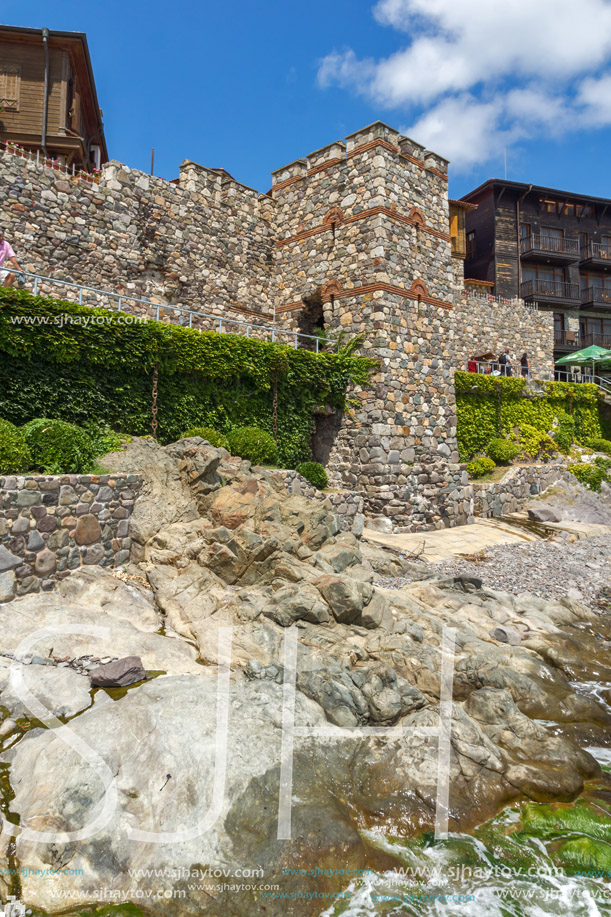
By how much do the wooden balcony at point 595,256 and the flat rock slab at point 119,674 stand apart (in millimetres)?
43319

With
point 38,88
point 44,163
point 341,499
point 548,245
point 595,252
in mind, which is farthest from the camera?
point 595,252

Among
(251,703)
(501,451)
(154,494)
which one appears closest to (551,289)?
(501,451)

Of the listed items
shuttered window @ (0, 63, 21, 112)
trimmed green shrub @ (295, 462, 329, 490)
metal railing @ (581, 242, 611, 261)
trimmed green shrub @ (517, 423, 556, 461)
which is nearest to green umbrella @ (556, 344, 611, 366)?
trimmed green shrub @ (517, 423, 556, 461)

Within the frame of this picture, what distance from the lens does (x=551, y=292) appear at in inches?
1468

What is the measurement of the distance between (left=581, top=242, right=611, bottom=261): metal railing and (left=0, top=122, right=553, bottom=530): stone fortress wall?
2716 cm

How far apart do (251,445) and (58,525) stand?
5.44 m

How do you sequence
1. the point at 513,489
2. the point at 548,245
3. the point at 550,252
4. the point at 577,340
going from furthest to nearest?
1. the point at 577,340
2. the point at 548,245
3. the point at 550,252
4. the point at 513,489

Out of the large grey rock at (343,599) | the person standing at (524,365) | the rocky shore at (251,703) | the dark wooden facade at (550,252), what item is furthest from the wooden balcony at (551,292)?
the large grey rock at (343,599)

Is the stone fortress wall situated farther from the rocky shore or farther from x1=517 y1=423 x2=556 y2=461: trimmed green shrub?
x1=517 y1=423 x2=556 y2=461: trimmed green shrub

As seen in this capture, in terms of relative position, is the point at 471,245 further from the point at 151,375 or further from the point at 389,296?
the point at 151,375

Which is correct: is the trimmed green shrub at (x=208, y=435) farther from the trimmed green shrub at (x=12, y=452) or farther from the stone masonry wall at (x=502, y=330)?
the stone masonry wall at (x=502, y=330)

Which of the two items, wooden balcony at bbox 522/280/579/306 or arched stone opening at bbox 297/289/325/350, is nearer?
arched stone opening at bbox 297/289/325/350

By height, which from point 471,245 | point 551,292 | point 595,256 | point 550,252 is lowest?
point 551,292

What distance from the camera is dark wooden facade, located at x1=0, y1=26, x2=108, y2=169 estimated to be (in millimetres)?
20250
